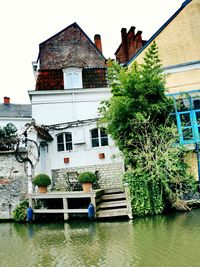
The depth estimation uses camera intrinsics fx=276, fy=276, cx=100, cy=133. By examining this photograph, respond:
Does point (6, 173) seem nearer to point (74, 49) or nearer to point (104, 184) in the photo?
point (104, 184)

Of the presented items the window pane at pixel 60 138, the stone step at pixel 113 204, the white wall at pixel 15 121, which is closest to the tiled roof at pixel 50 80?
the window pane at pixel 60 138

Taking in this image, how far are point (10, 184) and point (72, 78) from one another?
7.77 metres

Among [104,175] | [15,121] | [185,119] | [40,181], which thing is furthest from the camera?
[15,121]

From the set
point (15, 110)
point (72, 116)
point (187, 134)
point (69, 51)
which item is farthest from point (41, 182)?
point (15, 110)

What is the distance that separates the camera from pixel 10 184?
38.6 feet

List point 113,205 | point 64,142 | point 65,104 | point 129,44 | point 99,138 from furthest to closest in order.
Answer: point 129,44
point 65,104
point 64,142
point 99,138
point 113,205

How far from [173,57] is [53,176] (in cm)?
828

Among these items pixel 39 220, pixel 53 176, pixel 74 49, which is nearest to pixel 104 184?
pixel 53 176

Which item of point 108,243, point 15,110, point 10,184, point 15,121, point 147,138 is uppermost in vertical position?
point 15,110

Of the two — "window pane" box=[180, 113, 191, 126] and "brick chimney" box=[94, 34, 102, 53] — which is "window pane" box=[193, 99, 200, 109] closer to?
"window pane" box=[180, 113, 191, 126]

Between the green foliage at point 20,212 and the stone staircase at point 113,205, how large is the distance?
2912mm

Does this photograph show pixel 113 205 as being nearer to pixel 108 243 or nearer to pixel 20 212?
pixel 108 243

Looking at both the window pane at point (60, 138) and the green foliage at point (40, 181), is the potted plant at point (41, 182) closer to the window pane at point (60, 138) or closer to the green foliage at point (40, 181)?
the green foliage at point (40, 181)

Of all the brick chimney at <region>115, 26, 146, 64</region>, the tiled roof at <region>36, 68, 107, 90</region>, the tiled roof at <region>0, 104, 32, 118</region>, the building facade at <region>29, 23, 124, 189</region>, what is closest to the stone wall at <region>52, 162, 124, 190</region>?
the building facade at <region>29, 23, 124, 189</region>
